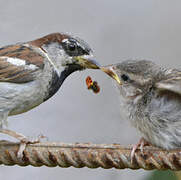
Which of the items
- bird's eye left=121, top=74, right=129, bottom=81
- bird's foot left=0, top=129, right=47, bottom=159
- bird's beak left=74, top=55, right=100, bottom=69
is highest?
bird's eye left=121, top=74, right=129, bottom=81

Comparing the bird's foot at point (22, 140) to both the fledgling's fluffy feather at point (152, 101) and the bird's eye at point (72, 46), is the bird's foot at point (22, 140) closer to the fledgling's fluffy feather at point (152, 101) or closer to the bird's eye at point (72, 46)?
the fledgling's fluffy feather at point (152, 101)

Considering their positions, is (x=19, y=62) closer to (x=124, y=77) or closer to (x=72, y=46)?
(x=72, y=46)

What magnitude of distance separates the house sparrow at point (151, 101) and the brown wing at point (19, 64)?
1.75ft

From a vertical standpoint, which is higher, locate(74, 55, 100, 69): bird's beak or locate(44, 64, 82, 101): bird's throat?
locate(74, 55, 100, 69): bird's beak

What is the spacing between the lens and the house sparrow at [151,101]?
2.09 m

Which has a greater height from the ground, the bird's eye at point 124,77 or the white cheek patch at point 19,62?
the bird's eye at point 124,77

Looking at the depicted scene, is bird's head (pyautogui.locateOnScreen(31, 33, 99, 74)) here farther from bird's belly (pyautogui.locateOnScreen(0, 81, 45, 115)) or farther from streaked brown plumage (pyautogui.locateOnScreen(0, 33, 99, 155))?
bird's belly (pyautogui.locateOnScreen(0, 81, 45, 115))

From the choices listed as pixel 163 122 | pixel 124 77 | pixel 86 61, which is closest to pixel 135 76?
pixel 124 77

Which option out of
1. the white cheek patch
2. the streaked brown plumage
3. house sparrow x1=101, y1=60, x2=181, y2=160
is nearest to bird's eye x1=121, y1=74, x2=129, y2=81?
house sparrow x1=101, y1=60, x2=181, y2=160

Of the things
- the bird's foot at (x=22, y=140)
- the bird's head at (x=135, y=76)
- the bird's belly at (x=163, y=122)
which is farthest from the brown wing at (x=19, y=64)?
the bird's belly at (x=163, y=122)

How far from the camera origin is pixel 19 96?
2.62 m

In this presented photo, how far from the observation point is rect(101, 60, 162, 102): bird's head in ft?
7.23

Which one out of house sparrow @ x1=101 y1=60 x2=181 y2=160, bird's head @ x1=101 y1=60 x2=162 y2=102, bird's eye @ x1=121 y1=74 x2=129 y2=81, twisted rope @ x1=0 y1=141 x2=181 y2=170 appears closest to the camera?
twisted rope @ x1=0 y1=141 x2=181 y2=170

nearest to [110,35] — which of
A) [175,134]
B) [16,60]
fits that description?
[16,60]
